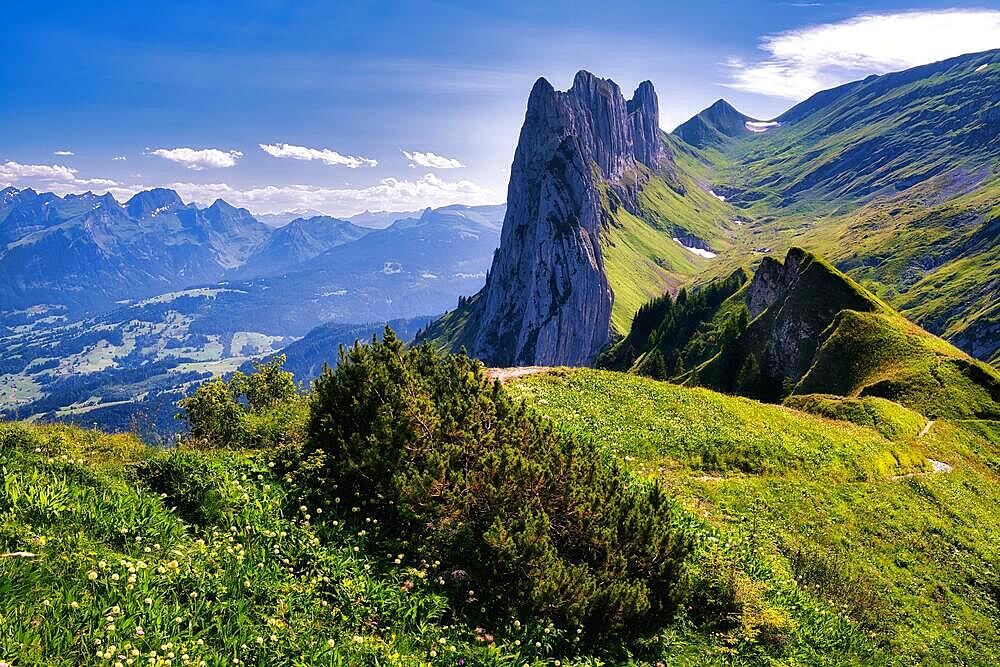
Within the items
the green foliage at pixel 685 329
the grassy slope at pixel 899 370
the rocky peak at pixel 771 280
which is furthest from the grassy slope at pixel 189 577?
the rocky peak at pixel 771 280

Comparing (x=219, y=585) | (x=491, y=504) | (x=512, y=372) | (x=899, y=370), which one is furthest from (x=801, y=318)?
(x=219, y=585)

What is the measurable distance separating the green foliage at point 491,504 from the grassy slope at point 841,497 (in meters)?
8.47

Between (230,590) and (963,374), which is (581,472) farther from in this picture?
(963,374)

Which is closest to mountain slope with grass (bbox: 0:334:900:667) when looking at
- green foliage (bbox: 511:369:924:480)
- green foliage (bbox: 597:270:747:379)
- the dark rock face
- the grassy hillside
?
the grassy hillside

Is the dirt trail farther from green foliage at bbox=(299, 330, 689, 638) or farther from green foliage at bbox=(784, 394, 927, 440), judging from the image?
green foliage at bbox=(299, 330, 689, 638)

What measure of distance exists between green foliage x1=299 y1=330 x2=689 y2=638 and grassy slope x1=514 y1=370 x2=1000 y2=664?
8475mm

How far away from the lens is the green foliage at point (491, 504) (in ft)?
34.5

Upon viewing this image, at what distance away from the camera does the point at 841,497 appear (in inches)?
936

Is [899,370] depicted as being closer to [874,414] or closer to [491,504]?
[874,414]

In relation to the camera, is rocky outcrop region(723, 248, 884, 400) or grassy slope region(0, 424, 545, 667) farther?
rocky outcrop region(723, 248, 884, 400)

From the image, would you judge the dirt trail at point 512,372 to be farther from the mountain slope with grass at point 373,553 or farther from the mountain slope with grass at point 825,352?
the mountain slope with grass at point 825,352

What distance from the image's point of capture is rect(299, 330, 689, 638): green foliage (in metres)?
10.5

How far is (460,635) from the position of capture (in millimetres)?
9523

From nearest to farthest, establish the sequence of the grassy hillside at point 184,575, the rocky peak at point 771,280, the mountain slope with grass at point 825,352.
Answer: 1. the grassy hillside at point 184,575
2. the mountain slope with grass at point 825,352
3. the rocky peak at point 771,280
